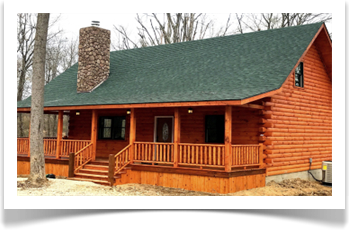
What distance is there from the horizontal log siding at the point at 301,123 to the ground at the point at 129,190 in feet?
3.16

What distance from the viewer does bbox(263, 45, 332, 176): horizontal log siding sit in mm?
14781

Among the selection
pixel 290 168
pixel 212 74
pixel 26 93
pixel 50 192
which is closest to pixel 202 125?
pixel 212 74

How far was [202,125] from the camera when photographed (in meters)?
16.0

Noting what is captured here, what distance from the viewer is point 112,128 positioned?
19.0m

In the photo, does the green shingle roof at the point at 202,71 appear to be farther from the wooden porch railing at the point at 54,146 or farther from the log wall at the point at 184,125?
the wooden porch railing at the point at 54,146

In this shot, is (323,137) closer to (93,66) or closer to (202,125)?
(202,125)

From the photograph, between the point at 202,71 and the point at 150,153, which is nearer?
the point at 150,153

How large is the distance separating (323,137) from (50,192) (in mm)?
11878

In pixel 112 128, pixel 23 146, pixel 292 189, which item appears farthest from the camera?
pixel 112 128

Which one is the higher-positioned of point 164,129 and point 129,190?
point 164,129

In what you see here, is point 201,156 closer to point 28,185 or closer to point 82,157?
point 82,157

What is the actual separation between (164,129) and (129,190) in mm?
Answer: 4281

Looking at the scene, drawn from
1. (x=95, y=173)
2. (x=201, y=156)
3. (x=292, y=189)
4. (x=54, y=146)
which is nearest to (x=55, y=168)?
(x=54, y=146)

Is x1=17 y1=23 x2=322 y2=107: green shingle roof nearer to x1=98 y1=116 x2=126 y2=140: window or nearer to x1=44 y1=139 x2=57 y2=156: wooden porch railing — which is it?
x1=98 y1=116 x2=126 y2=140: window
